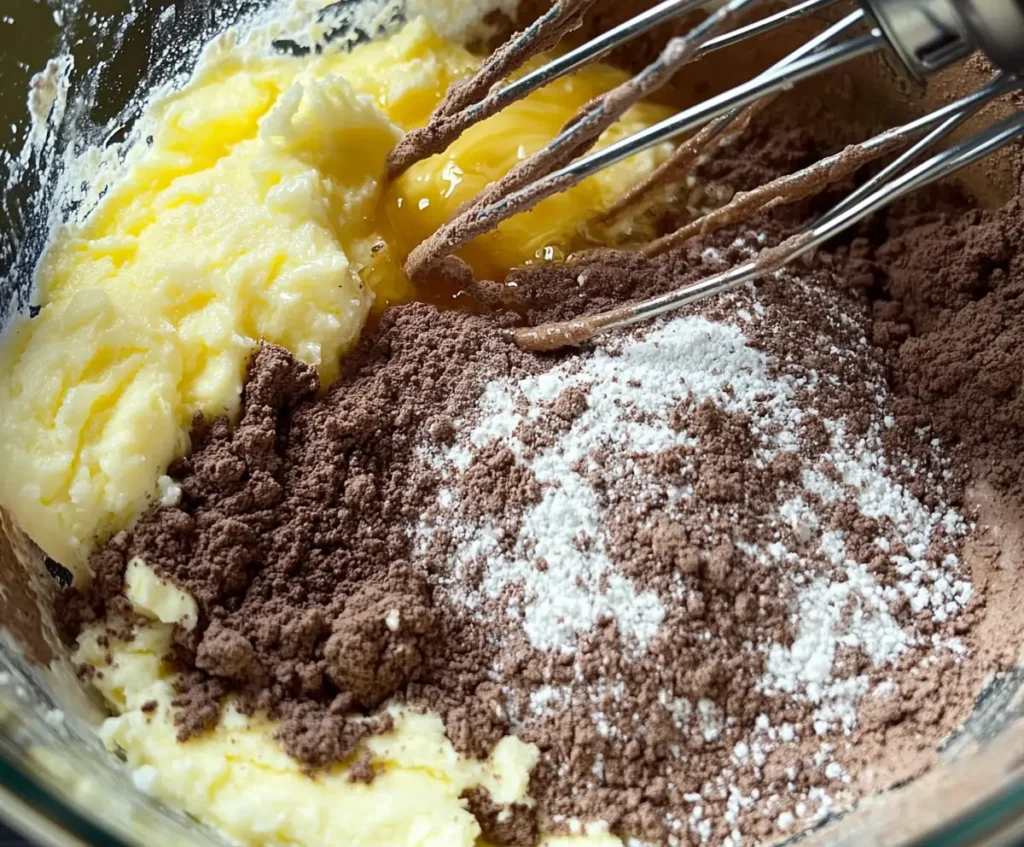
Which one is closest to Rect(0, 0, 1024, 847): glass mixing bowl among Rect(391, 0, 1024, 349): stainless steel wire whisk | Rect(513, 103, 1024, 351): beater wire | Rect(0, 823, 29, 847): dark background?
Rect(0, 823, 29, 847): dark background

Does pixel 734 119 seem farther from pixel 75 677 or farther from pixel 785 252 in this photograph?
A: pixel 75 677

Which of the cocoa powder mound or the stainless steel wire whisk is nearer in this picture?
the stainless steel wire whisk

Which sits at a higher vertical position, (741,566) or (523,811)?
(741,566)

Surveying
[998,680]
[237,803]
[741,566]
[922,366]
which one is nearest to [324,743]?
[237,803]

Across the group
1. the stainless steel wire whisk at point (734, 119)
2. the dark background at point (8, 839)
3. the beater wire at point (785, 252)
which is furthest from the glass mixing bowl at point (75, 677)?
the beater wire at point (785, 252)

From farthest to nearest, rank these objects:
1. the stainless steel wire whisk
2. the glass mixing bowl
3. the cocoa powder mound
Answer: the cocoa powder mound → the stainless steel wire whisk → the glass mixing bowl

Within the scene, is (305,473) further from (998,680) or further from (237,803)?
(998,680)

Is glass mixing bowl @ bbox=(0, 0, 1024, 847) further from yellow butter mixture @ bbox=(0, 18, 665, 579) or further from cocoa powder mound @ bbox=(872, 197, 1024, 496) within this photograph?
cocoa powder mound @ bbox=(872, 197, 1024, 496)

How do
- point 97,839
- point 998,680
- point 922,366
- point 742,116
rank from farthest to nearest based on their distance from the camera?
1. point 742,116
2. point 922,366
3. point 998,680
4. point 97,839
